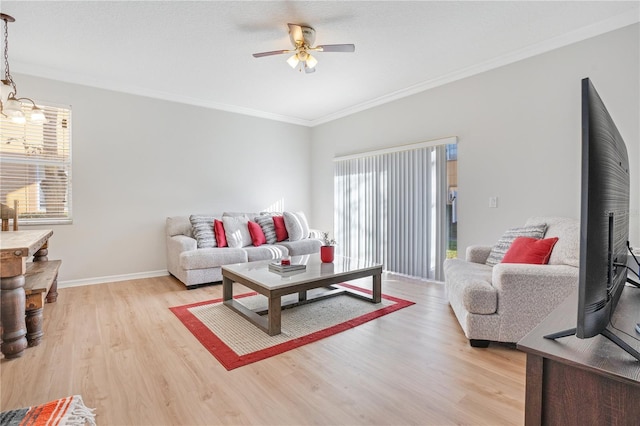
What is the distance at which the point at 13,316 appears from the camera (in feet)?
6.77

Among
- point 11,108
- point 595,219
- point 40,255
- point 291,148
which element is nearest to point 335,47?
point 595,219

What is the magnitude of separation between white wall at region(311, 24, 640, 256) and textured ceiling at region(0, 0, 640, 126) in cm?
20

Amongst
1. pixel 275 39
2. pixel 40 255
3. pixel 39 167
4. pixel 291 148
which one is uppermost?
pixel 275 39

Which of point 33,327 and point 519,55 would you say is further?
point 519,55

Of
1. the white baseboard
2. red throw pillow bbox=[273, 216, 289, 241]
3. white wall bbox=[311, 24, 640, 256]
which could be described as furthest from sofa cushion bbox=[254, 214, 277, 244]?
white wall bbox=[311, 24, 640, 256]

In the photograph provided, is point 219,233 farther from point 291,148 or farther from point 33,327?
point 291,148

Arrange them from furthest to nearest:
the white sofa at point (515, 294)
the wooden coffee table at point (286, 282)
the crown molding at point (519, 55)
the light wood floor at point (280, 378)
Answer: the crown molding at point (519, 55) → the wooden coffee table at point (286, 282) → the white sofa at point (515, 294) → the light wood floor at point (280, 378)

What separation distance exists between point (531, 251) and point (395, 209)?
2.14 metres

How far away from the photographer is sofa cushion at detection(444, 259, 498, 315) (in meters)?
2.23

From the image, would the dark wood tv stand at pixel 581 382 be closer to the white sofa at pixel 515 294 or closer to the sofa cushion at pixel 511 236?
the white sofa at pixel 515 294

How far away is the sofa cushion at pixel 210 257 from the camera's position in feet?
12.3

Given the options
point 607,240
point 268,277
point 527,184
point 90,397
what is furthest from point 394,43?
point 90,397

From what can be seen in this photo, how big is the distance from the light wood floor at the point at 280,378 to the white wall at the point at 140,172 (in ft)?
4.89

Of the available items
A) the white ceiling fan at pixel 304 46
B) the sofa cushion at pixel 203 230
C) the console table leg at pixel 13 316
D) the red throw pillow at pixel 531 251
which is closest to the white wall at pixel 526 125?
the red throw pillow at pixel 531 251
